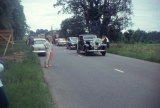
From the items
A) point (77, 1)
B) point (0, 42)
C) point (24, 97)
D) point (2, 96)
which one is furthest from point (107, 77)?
point (77, 1)

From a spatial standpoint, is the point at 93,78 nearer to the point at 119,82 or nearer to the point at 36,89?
the point at 119,82

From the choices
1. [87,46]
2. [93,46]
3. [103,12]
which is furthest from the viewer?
[103,12]

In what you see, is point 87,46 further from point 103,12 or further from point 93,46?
point 103,12

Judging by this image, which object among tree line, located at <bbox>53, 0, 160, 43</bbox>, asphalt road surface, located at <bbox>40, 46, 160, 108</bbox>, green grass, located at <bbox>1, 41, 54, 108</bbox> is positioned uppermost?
tree line, located at <bbox>53, 0, 160, 43</bbox>

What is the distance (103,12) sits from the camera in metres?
39.4

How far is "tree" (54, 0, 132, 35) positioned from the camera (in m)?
39.5

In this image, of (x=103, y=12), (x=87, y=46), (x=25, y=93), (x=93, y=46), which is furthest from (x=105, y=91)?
(x=103, y=12)

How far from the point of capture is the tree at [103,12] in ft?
130

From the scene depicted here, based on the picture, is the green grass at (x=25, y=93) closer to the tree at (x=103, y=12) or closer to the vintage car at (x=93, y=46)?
the vintage car at (x=93, y=46)

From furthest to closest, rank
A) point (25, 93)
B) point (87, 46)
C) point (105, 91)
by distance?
1. point (87, 46)
2. point (105, 91)
3. point (25, 93)

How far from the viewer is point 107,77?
10703 millimetres

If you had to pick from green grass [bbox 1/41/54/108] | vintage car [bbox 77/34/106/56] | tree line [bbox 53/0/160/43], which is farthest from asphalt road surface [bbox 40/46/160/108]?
tree line [bbox 53/0/160/43]

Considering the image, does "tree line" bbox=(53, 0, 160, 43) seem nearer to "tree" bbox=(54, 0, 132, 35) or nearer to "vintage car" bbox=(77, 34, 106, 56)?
"tree" bbox=(54, 0, 132, 35)

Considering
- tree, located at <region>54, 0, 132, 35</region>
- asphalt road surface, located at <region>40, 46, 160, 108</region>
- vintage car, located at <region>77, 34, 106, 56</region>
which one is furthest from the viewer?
tree, located at <region>54, 0, 132, 35</region>
